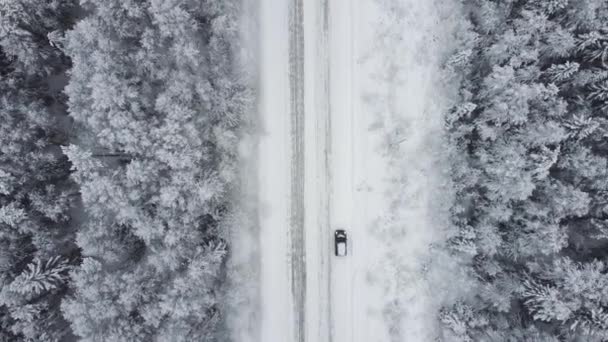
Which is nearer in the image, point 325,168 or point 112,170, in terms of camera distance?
point 112,170

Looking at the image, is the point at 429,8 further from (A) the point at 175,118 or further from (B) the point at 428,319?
(B) the point at 428,319

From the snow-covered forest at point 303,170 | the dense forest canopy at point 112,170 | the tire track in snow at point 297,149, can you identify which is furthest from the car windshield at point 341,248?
the dense forest canopy at point 112,170

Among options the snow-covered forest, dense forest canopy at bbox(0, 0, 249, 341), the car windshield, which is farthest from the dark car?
dense forest canopy at bbox(0, 0, 249, 341)

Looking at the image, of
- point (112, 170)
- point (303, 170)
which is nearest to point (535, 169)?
point (303, 170)

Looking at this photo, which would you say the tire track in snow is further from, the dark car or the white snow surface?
the dark car

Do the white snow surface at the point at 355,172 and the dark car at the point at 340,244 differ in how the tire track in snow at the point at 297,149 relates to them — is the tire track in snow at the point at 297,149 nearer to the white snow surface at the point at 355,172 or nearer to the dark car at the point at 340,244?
the white snow surface at the point at 355,172

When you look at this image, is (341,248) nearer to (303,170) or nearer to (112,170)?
(303,170)

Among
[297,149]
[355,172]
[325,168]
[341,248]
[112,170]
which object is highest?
[297,149]
